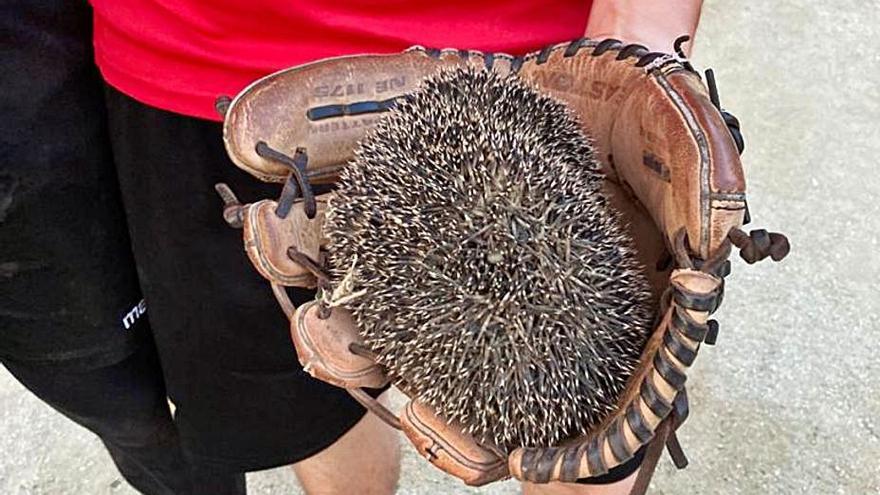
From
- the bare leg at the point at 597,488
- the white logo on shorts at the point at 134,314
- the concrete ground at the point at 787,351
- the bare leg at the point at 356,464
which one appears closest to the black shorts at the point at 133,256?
the white logo on shorts at the point at 134,314

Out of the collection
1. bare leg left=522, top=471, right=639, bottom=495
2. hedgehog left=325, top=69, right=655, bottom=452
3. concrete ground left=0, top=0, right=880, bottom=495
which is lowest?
concrete ground left=0, top=0, right=880, bottom=495

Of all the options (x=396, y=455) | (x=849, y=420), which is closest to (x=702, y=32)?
(x=849, y=420)

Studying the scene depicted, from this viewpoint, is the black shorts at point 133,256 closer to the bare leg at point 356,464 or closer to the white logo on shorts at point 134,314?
the white logo on shorts at point 134,314

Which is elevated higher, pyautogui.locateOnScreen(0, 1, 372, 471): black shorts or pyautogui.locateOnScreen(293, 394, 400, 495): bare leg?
pyautogui.locateOnScreen(0, 1, 372, 471): black shorts

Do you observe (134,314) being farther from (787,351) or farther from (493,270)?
(787,351)

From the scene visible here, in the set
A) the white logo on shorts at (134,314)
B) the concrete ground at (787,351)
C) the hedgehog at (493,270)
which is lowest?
the concrete ground at (787,351)

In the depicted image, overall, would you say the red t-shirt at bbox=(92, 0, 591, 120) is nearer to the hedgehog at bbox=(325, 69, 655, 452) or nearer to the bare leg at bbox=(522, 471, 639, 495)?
the hedgehog at bbox=(325, 69, 655, 452)

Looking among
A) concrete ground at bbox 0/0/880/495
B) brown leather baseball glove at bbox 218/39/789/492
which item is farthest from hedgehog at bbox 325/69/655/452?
concrete ground at bbox 0/0/880/495

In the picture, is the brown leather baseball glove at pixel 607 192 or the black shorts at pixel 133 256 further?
the black shorts at pixel 133 256
